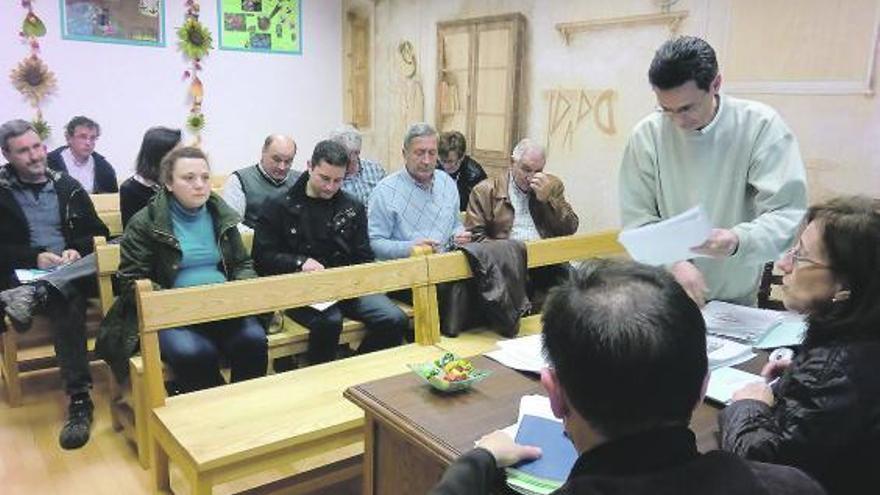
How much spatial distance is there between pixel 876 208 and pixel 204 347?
221cm

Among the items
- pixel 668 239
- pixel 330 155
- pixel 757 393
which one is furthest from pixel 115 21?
pixel 757 393

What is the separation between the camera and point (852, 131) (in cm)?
325

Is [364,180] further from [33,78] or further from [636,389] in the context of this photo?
[636,389]

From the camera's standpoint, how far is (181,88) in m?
5.96

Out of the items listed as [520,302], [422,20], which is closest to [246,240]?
[520,302]

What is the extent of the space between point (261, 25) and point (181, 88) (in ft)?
3.09

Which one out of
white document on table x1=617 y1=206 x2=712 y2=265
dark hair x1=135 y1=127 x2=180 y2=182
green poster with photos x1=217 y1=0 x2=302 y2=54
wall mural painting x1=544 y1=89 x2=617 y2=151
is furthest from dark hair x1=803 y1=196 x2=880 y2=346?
green poster with photos x1=217 y1=0 x2=302 y2=54

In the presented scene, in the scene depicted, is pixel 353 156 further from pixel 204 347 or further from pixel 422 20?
pixel 422 20

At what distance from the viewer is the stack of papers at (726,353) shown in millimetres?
1687

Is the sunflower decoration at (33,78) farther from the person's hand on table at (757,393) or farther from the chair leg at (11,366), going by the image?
the person's hand on table at (757,393)

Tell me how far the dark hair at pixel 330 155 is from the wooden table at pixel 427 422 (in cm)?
162

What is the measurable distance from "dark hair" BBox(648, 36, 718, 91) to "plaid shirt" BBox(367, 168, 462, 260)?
1.77 m

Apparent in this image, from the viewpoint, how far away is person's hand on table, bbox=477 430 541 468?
1.17 metres

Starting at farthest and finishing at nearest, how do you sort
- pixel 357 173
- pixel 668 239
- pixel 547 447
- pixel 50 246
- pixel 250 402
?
pixel 357 173
pixel 50 246
pixel 250 402
pixel 668 239
pixel 547 447
